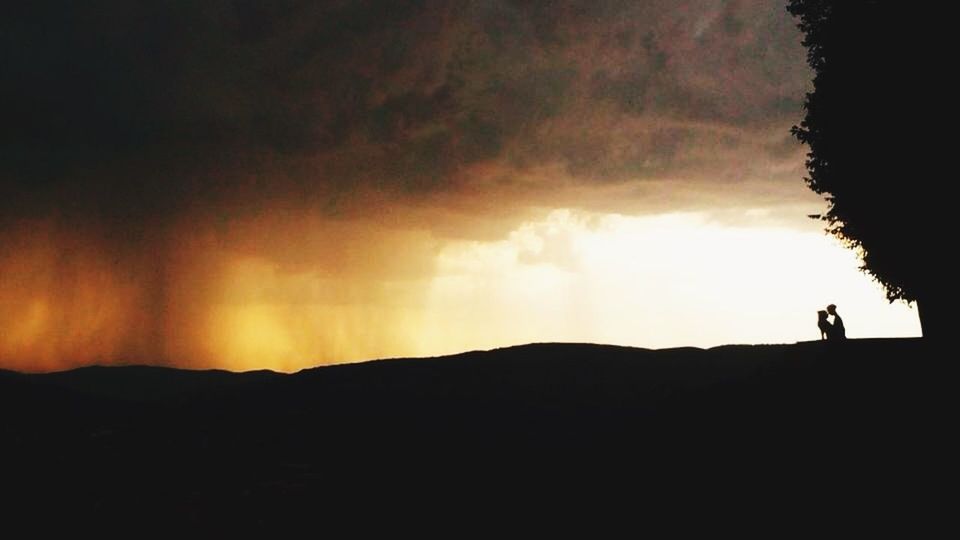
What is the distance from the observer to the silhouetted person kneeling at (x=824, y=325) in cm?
2853

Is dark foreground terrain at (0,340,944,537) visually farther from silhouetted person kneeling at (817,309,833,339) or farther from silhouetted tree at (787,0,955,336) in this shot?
silhouetted tree at (787,0,955,336)

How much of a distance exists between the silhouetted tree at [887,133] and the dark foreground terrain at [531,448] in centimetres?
412

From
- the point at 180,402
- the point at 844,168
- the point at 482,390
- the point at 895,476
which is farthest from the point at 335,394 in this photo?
the point at 895,476

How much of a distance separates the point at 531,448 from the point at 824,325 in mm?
13693

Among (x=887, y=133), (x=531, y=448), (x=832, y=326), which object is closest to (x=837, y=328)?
(x=832, y=326)

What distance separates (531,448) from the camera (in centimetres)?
2389

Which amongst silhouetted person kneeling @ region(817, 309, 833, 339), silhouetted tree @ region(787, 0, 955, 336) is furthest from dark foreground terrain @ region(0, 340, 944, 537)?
silhouetted tree @ region(787, 0, 955, 336)

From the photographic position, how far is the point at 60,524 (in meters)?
17.7

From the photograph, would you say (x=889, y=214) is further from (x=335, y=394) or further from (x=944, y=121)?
(x=335, y=394)

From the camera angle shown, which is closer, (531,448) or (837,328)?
(531,448)

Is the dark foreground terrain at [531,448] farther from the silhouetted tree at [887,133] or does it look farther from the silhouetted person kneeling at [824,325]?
the silhouetted tree at [887,133]

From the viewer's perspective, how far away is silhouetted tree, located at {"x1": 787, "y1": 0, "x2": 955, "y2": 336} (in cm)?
2477

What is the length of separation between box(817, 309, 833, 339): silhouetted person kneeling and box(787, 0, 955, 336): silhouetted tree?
2.59 m

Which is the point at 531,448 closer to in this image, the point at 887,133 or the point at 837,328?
the point at 837,328
